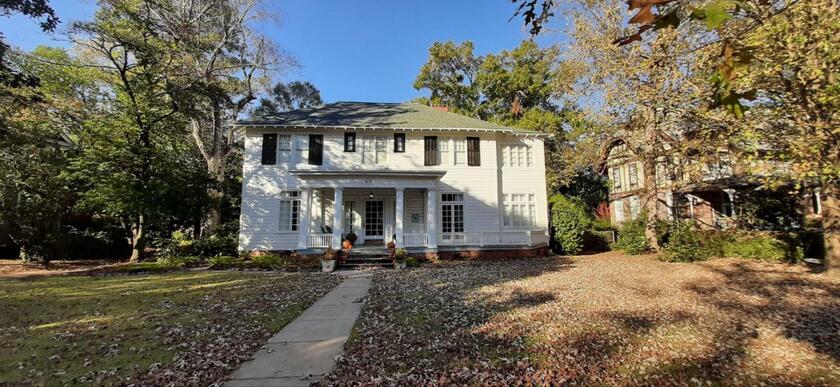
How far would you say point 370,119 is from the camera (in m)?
19.6

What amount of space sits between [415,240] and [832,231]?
13276 mm

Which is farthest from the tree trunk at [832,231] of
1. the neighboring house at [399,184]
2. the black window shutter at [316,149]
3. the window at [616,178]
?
the window at [616,178]

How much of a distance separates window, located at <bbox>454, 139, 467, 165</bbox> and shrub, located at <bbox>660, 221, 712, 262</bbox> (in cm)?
942

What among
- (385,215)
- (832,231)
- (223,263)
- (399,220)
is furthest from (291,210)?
(832,231)

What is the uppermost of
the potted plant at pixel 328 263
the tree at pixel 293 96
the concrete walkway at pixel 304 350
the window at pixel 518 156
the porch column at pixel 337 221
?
the tree at pixel 293 96

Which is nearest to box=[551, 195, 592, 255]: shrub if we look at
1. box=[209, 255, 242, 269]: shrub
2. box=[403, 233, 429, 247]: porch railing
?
box=[403, 233, 429, 247]: porch railing

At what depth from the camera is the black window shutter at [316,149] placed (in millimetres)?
18312

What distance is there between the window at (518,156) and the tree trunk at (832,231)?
11.1 m

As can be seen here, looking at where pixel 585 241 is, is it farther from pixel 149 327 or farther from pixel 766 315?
pixel 149 327

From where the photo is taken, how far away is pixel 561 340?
559cm

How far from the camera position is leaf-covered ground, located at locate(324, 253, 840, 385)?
14.9ft

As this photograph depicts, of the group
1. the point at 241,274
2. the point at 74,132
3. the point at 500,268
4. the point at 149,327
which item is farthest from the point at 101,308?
the point at 74,132

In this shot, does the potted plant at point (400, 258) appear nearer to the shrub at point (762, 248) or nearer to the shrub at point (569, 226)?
the shrub at point (569, 226)

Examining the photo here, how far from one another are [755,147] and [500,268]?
26.9 ft
